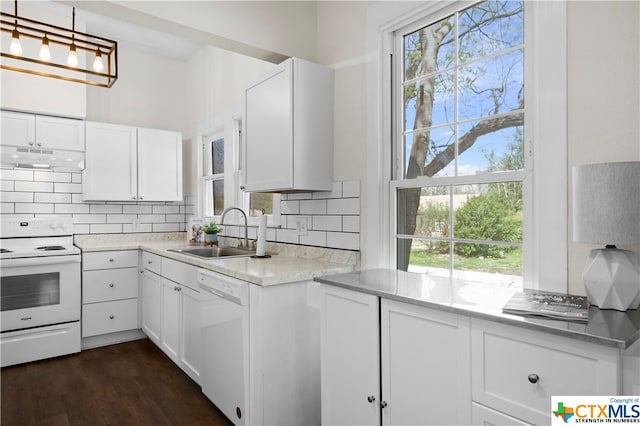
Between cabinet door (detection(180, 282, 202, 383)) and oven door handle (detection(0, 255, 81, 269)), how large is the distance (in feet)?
4.20

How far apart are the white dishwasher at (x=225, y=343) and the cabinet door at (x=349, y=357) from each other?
17.1 inches

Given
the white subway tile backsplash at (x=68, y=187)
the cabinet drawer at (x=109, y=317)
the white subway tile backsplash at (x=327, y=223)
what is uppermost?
the white subway tile backsplash at (x=68, y=187)

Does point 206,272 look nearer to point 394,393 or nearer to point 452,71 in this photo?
point 394,393

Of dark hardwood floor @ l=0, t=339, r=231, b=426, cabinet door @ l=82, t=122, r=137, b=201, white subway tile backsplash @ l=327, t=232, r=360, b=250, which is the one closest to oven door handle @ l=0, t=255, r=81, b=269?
cabinet door @ l=82, t=122, r=137, b=201

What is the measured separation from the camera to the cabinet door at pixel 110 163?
3795 millimetres

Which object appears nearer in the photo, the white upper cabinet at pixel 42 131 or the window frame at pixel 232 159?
the white upper cabinet at pixel 42 131

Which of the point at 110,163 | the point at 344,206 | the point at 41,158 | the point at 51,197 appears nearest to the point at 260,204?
the point at 344,206

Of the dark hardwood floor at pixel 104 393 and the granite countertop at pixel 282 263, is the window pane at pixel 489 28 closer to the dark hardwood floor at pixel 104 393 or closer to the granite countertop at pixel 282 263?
the granite countertop at pixel 282 263

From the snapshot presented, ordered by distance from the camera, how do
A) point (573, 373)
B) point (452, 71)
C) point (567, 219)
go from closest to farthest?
point (573, 373) → point (567, 219) → point (452, 71)

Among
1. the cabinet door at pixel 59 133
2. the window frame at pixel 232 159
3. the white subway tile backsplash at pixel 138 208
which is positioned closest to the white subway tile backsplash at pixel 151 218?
the white subway tile backsplash at pixel 138 208

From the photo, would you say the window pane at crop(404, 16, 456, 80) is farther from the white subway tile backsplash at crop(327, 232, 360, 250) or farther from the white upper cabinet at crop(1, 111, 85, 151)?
the white upper cabinet at crop(1, 111, 85, 151)

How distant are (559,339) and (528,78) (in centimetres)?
113

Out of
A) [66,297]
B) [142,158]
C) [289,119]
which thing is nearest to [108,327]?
[66,297]

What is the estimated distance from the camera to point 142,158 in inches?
161
